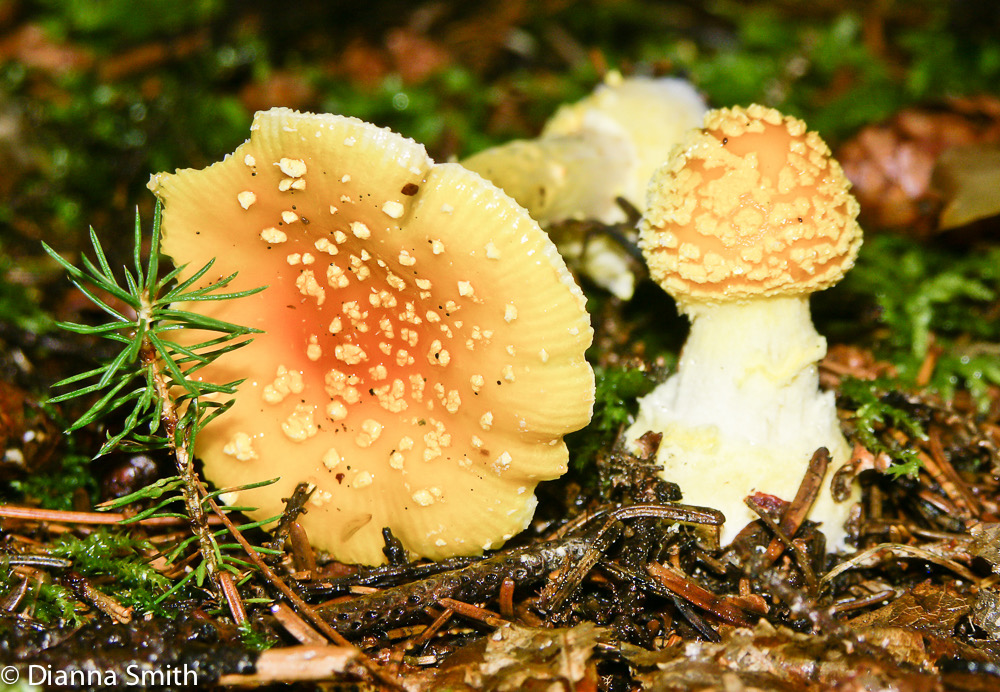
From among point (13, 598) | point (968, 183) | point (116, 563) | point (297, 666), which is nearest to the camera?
point (297, 666)

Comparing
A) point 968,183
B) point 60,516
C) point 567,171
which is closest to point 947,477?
point 968,183

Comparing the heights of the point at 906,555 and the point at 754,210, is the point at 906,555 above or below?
below

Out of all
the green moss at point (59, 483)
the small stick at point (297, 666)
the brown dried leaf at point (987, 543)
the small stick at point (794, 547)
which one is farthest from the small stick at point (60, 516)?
the brown dried leaf at point (987, 543)

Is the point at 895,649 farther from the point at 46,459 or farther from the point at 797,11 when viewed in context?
the point at 797,11

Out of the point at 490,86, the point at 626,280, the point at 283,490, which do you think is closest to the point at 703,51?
the point at 490,86

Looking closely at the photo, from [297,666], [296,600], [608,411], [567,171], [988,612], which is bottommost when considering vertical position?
[988,612]

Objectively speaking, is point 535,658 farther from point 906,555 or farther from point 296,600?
point 906,555

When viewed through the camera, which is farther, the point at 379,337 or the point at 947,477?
the point at 947,477

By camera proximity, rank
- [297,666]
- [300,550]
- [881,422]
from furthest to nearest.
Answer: [881,422] → [300,550] → [297,666]
